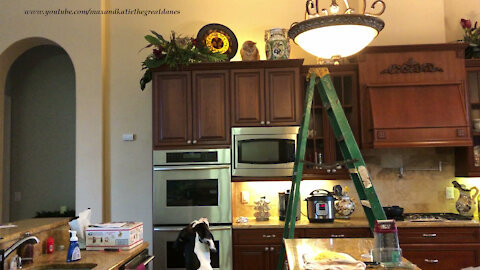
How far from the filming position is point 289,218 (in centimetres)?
296

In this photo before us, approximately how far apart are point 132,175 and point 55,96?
1.81 meters

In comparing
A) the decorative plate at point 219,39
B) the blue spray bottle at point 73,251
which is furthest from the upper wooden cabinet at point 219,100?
the blue spray bottle at point 73,251

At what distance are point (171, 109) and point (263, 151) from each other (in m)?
1.02

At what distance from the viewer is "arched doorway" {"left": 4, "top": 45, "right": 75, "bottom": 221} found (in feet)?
17.6

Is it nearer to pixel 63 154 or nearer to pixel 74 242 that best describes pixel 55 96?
pixel 63 154

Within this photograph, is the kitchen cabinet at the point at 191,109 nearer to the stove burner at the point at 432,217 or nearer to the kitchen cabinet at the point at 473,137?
the stove burner at the point at 432,217

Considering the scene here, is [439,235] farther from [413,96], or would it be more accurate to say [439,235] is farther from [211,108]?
[211,108]

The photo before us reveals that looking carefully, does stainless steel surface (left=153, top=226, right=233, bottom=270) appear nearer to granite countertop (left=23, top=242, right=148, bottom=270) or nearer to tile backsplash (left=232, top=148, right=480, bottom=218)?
tile backsplash (left=232, top=148, right=480, bottom=218)

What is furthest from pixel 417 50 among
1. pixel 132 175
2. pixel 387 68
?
pixel 132 175

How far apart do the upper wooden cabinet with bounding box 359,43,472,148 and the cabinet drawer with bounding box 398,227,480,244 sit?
2.66ft

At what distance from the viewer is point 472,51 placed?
4176 millimetres

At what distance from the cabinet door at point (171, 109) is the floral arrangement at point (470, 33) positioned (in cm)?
292

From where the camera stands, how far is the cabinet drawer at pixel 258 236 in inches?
151

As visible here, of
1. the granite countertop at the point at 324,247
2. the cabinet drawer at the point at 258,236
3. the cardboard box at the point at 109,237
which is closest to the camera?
the granite countertop at the point at 324,247
